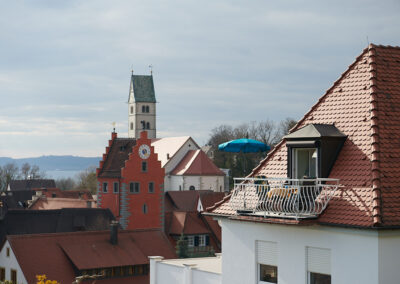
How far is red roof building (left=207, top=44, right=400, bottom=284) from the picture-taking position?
16.4m

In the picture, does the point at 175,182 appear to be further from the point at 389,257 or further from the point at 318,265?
the point at 389,257

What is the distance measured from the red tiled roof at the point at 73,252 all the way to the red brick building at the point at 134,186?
27.6 metres

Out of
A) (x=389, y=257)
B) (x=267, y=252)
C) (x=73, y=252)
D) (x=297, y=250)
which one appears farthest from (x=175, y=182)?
(x=389, y=257)

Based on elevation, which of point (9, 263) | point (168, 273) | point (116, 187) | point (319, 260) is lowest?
point (9, 263)

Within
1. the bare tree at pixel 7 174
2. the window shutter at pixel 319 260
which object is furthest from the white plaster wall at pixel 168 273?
the bare tree at pixel 7 174

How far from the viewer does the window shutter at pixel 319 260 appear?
57.5 feet

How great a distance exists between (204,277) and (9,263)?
83.2 feet

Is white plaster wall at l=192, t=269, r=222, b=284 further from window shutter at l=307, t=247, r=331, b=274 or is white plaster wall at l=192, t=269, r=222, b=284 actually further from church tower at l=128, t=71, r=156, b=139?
church tower at l=128, t=71, r=156, b=139

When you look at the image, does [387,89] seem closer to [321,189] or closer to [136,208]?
[321,189]

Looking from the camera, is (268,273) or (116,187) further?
(116,187)

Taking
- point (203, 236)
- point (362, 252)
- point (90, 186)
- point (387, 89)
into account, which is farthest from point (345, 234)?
point (90, 186)

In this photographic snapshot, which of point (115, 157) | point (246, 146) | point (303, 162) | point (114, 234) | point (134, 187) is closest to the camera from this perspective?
point (303, 162)

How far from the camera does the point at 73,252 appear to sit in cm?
4672

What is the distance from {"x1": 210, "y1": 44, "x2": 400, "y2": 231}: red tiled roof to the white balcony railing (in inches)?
10.8
